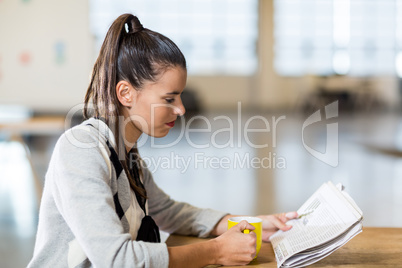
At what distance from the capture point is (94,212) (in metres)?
0.81

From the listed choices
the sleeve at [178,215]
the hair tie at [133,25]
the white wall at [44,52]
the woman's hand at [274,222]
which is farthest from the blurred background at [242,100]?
the woman's hand at [274,222]

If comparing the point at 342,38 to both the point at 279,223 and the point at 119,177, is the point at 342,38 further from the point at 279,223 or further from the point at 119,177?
the point at 119,177

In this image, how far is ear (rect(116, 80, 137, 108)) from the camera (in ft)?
3.31

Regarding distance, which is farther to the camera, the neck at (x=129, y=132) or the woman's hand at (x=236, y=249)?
the neck at (x=129, y=132)

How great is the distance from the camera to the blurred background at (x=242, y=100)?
3641mm

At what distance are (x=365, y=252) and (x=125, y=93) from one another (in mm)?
592

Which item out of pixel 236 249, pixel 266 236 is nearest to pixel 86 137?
pixel 236 249

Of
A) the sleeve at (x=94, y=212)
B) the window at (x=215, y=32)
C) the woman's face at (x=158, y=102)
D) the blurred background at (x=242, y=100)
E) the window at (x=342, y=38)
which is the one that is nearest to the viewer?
the sleeve at (x=94, y=212)

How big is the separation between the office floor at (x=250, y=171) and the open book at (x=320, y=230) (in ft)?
5.35

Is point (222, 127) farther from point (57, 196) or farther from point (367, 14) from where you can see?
point (57, 196)

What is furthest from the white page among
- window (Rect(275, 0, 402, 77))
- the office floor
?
window (Rect(275, 0, 402, 77))

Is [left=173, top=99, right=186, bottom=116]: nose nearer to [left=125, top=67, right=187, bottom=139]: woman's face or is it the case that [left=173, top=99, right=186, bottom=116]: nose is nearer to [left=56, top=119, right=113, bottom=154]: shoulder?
[left=125, top=67, right=187, bottom=139]: woman's face

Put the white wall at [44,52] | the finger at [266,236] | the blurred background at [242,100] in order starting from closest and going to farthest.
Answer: the finger at [266,236]
the blurred background at [242,100]
the white wall at [44,52]
